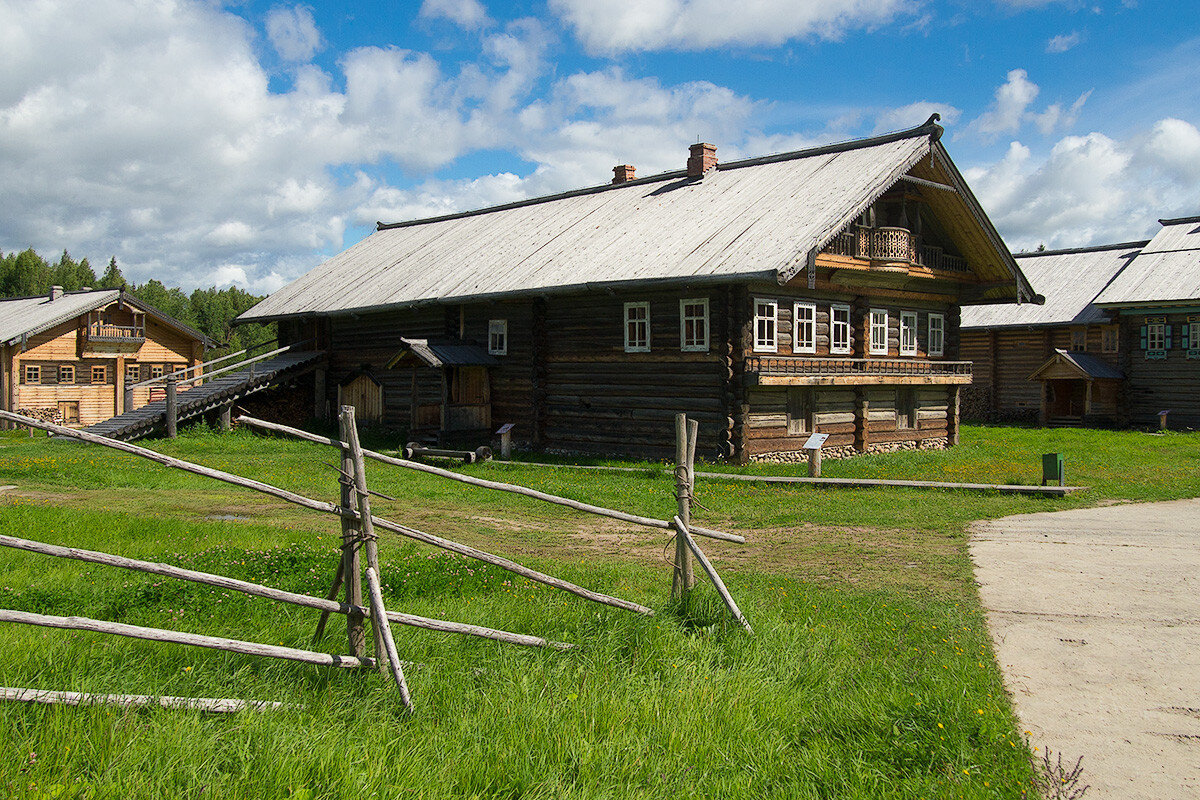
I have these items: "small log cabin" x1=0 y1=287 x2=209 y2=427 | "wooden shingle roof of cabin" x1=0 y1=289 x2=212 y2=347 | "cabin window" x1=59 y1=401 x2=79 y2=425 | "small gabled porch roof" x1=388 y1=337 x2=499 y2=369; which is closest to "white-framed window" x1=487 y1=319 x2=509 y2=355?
"small gabled porch roof" x1=388 y1=337 x2=499 y2=369

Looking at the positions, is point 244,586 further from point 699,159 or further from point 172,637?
point 699,159

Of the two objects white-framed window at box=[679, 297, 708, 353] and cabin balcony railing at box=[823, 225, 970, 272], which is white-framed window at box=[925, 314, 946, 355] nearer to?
cabin balcony railing at box=[823, 225, 970, 272]

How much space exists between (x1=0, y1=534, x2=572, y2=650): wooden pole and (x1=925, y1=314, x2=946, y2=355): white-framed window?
22724 mm

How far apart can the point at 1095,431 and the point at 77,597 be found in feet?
105

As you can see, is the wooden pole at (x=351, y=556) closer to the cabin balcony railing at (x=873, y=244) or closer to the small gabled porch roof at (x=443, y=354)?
the small gabled porch roof at (x=443, y=354)

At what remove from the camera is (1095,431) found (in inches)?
1227

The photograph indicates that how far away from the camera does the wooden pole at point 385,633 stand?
518cm

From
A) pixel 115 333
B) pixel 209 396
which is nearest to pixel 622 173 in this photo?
pixel 209 396

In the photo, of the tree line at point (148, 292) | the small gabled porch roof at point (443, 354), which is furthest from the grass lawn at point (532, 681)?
the tree line at point (148, 292)

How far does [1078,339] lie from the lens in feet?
119

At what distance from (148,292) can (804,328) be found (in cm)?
9182

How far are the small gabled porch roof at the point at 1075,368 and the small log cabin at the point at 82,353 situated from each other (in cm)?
3462

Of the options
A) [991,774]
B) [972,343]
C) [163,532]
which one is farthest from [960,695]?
[972,343]

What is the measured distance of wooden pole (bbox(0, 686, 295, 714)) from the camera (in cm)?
452
